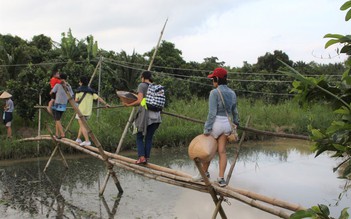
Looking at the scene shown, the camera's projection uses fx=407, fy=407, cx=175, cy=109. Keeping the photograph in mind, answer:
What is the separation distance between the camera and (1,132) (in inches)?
397

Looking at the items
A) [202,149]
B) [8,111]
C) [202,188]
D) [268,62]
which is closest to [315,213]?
[202,149]

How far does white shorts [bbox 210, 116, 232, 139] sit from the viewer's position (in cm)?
398

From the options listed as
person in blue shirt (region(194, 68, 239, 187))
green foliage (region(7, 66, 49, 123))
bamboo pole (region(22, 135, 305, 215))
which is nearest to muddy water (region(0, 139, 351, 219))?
bamboo pole (region(22, 135, 305, 215))

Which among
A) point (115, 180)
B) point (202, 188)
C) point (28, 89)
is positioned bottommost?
point (115, 180)

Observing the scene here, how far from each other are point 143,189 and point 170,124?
18.2 feet

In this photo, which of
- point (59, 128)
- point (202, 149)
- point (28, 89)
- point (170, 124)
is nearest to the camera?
point (202, 149)

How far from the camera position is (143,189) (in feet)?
21.8

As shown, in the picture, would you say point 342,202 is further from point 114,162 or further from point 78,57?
point 78,57

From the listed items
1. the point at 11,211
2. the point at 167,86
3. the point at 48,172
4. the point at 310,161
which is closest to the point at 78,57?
the point at 167,86

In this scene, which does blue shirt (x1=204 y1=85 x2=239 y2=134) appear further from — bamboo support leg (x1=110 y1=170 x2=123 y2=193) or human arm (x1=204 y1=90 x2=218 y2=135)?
bamboo support leg (x1=110 y1=170 x2=123 y2=193)

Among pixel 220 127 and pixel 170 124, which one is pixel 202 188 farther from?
pixel 170 124

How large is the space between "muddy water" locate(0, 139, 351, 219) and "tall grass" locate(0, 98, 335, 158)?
50 cm

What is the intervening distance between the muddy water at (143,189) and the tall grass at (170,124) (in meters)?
0.50

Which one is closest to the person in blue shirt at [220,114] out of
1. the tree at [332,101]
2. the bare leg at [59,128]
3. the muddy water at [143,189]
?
the muddy water at [143,189]
